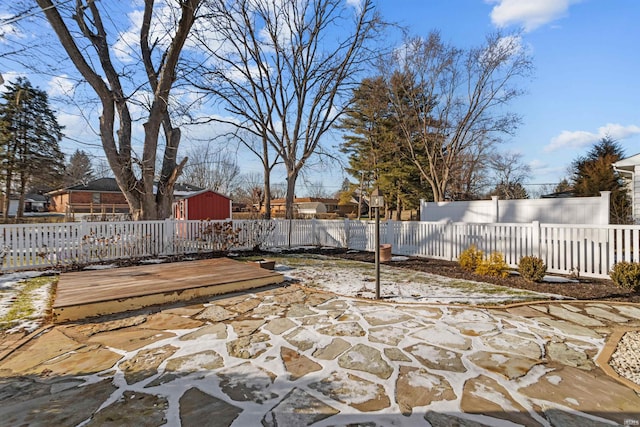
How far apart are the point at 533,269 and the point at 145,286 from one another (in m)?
6.03

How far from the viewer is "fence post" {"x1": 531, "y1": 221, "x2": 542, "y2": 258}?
586 centimetres

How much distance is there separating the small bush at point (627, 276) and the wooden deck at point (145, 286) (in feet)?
16.6

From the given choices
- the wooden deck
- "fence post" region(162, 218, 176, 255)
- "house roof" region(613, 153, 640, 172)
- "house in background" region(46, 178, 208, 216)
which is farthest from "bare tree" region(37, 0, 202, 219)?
"house in background" region(46, 178, 208, 216)

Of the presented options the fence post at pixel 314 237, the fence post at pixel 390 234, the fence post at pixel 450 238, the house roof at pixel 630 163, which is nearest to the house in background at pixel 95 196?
the fence post at pixel 314 237

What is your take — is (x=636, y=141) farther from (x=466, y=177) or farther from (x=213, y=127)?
(x=213, y=127)

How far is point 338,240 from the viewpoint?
1068 cm

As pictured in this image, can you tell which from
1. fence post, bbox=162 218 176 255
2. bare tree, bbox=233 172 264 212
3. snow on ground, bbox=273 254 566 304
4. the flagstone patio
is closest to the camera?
the flagstone patio

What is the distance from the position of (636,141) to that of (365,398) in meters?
22.7

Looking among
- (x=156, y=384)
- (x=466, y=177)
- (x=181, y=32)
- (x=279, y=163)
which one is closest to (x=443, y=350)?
(x=156, y=384)

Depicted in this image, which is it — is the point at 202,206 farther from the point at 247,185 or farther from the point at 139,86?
the point at 247,185

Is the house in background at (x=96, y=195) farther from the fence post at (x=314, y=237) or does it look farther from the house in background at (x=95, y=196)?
the fence post at (x=314, y=237)

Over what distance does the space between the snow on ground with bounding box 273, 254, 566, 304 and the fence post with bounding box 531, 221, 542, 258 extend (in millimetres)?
1525

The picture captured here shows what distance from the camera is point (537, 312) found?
3.69 m

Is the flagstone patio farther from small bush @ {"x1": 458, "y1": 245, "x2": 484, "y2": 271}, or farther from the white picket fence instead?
small bush @ {"x1": 458, "y1": 245, "x2": 484, "y2": 271}
